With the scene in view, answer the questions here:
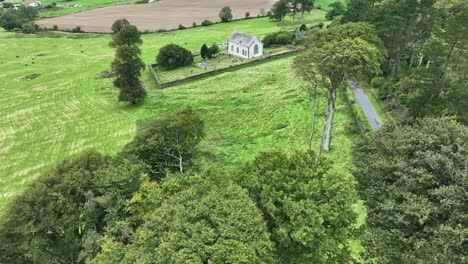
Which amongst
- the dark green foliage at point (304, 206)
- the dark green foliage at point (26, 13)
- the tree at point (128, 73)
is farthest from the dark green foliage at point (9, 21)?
the dark green foliage at point (304, 206)

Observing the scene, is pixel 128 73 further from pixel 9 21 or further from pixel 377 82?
pixel 9 21

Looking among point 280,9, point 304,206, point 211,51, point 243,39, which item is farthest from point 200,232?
point 280,9

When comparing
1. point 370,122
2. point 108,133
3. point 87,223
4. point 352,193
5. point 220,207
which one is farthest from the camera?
point 108,133

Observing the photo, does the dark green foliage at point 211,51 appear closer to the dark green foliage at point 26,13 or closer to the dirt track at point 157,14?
the dirt track at point 157,14

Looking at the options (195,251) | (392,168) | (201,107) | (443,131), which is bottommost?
(201,107)

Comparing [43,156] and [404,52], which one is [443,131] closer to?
[404,52]

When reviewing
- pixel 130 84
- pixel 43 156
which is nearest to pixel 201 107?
pixel 130 84

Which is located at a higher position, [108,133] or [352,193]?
[352,193]
